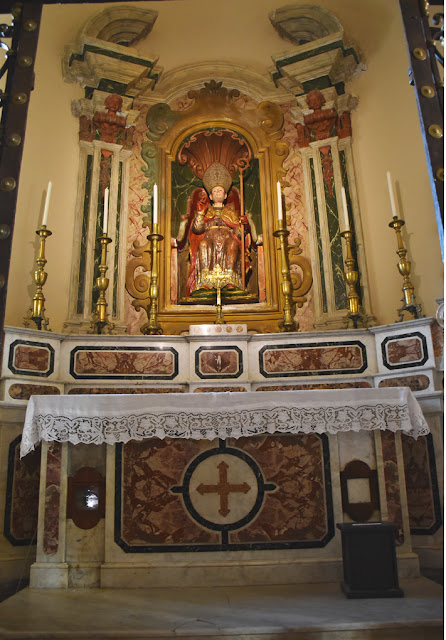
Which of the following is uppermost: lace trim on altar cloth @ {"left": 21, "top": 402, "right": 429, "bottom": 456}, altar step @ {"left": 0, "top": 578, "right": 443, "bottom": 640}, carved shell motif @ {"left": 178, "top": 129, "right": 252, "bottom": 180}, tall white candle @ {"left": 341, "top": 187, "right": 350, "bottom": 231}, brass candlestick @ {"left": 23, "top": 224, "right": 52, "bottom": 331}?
carved shell motif @ {"left": 178, "top": 129, "right": 252, "bottom": 180}

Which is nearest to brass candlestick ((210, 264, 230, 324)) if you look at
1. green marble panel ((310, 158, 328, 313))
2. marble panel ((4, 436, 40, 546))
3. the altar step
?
green marble panel ((310, 158, 328, 313))

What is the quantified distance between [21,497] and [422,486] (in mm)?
3072

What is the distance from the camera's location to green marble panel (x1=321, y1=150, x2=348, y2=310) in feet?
19.1

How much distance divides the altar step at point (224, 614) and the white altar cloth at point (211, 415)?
0.96m

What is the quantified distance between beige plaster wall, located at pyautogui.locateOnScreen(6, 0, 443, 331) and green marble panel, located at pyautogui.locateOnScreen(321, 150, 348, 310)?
29 centimetres

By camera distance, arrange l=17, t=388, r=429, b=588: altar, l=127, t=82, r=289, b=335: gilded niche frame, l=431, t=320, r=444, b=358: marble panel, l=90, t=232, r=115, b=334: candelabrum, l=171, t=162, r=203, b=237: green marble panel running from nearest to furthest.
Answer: l=17, t=388, r=429, b=588: altar
l=431, t=320, r=444, b=358: marble panel
l=90, t=232, r=115, b=334: candelabrum
l=127, t=82, r=289, b=335: gilded niche frame
l=171, t=162, r=203, b=237: green marble panel

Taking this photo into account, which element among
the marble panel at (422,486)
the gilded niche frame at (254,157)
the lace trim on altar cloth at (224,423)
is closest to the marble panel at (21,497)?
the lace trim on altar cloth at (224,423)

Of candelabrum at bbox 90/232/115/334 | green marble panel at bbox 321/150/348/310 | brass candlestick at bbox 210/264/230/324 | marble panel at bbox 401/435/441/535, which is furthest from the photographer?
green marble panel at bbox 321/150/348/310

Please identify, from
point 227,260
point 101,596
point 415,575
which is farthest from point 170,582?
point 227,260

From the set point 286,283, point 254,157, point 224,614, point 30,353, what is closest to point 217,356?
point 286,283

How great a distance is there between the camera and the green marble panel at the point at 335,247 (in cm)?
582

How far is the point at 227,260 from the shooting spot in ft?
20.0

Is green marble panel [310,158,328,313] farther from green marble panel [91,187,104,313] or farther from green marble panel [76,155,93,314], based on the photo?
green marble panel [76,155,93,314]

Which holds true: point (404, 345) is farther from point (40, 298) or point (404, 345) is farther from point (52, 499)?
point (40, 298)
